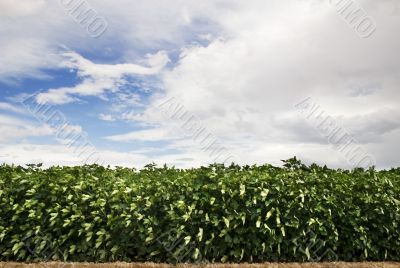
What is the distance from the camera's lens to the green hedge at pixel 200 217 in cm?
719

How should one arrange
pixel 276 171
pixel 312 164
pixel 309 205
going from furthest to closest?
pixel 312 164 < pixel 276 171 < pixel 309 205

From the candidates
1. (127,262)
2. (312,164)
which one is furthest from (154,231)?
(312,164)

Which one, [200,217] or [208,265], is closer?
[208,265]

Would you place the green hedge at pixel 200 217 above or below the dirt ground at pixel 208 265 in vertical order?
above

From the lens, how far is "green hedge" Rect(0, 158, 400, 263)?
23.6 feet

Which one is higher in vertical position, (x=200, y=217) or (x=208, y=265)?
(x=200, y=217)

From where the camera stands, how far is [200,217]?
721 centimetres

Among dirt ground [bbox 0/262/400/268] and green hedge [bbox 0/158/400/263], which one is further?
green hedge [bbox 0/158/400/263]

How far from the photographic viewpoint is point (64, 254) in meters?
7.43

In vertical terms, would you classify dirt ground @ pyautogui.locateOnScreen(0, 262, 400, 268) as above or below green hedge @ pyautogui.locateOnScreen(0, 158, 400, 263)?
below

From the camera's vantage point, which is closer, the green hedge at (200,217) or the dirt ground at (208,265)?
the dirt ground at (208,265)

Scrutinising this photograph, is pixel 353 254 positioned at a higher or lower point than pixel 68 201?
lower

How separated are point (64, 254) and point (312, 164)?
500cm

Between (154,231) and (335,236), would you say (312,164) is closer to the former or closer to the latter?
(335,236)
